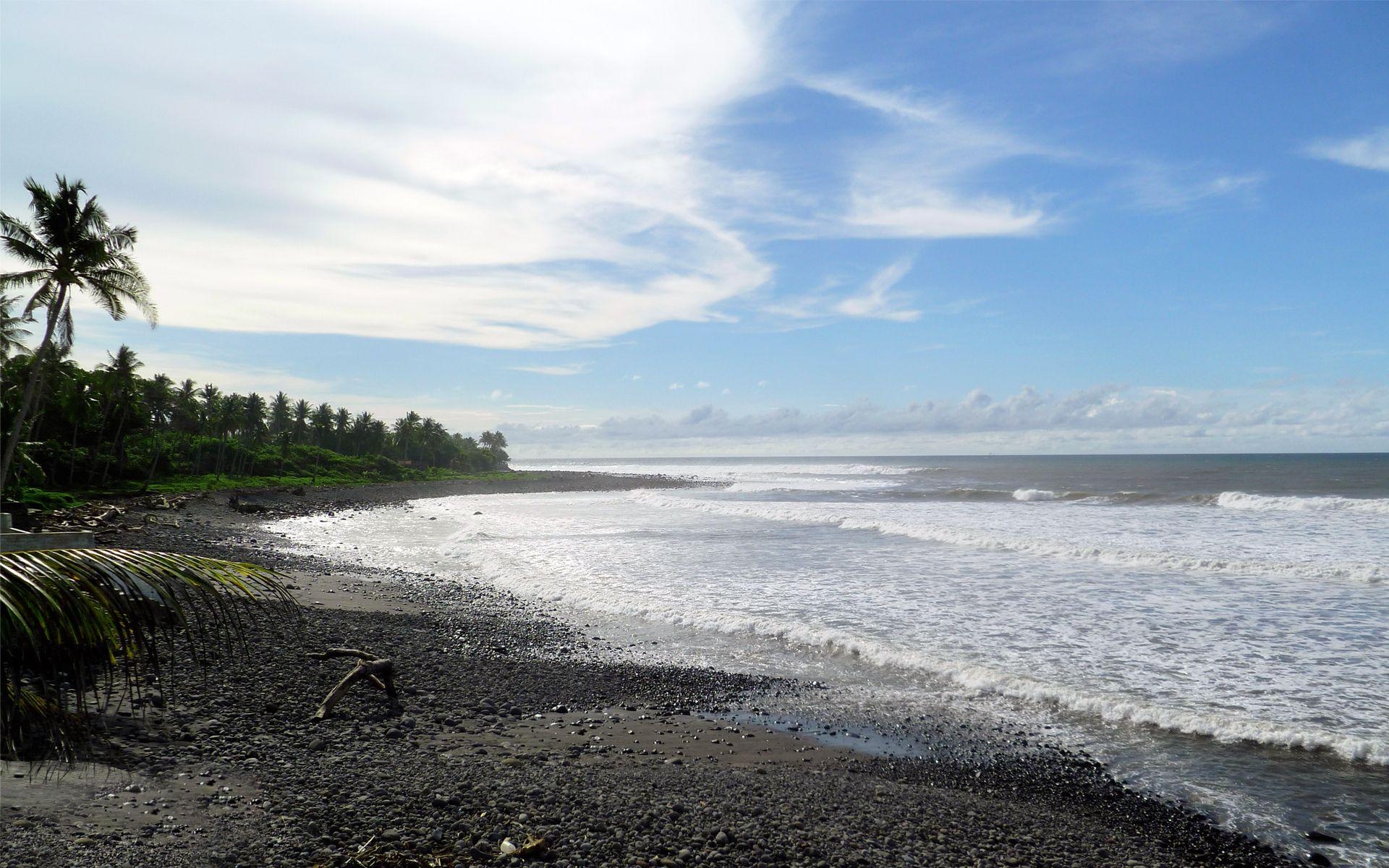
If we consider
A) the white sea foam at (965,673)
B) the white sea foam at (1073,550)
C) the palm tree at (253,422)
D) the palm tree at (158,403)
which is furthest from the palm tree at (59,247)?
the palm tree at (253,422)

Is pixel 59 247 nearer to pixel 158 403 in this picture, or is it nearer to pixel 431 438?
pixel 158 403

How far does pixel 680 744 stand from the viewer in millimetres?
8453

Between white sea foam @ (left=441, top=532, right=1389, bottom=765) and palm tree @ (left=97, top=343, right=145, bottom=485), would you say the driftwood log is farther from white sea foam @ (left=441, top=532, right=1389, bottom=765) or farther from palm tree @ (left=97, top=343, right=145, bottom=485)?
palm tree @ (left=97, top=343, right=145, bottom=485)

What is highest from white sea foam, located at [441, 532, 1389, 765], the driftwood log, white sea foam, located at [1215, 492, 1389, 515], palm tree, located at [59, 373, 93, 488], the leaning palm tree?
palm tree, located at [59, 373, 93, 488]

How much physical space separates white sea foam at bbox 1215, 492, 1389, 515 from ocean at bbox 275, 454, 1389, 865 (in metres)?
0.37

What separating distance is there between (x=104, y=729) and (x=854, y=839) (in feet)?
22.7

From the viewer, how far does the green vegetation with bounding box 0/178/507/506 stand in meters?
23.7

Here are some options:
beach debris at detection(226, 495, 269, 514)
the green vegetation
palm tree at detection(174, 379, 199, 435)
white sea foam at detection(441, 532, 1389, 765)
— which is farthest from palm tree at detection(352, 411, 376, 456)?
white sea foam at detection(441, 532, 1389, 765)

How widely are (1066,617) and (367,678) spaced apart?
13172 millimetres

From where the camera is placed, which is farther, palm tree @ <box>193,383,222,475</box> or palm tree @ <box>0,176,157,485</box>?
palm tree @ <box>193,383,222,475</box>

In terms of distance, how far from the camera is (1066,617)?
1497 centimetres

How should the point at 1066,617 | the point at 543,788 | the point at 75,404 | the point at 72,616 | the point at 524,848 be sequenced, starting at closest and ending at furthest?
the point at 72,616, the point at 524,848, the point at 543,788, the point at 1066,617, the point at 75,404

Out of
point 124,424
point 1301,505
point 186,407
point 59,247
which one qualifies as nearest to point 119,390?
point 124,424

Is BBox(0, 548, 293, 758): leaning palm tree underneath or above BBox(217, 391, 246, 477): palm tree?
underneath
